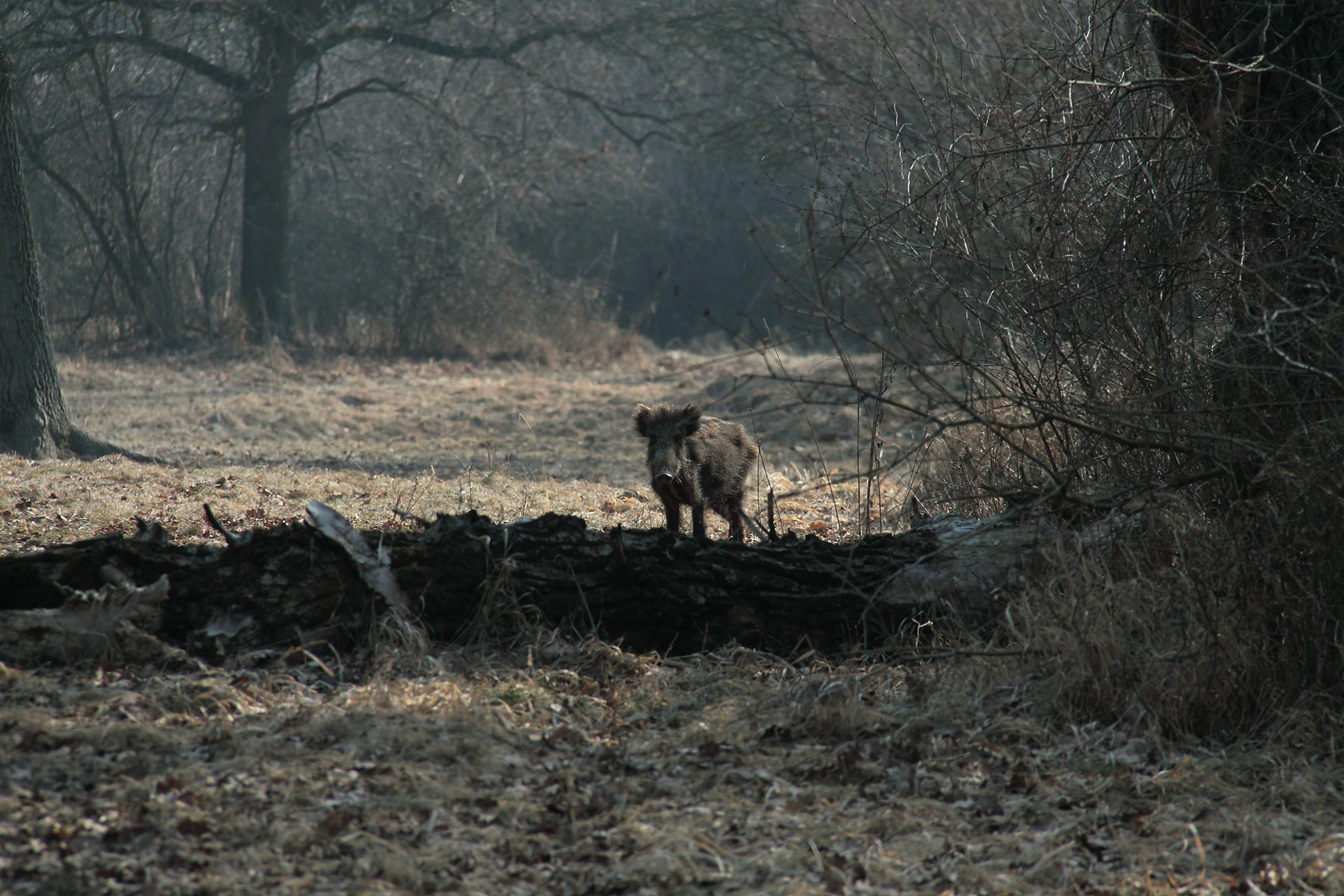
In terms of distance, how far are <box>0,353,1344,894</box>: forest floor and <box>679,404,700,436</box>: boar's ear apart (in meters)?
2.41

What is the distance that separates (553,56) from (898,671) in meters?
23.5

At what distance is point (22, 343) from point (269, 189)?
48.8ft

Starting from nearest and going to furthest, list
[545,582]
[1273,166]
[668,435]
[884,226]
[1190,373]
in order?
Result: [1273,166]
[545,582]
[1190,373]
[884,226]
[668,435]

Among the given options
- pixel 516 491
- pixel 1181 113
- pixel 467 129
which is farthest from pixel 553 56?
pixel 1181 113

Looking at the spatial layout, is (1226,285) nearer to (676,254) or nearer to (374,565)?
(374,565)

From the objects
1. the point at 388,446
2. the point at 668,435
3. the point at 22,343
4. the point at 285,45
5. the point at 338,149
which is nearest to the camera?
the point at 668,435

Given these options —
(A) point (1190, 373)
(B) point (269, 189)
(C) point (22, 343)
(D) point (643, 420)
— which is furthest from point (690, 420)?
(B) point (269, 189)

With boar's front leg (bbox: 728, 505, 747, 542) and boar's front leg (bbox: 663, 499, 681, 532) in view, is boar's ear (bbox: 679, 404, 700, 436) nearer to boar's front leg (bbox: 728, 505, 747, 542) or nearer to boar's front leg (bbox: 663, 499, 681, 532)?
boar's front leg (bbox: 663, 499, 681, 532)

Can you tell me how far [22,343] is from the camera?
10.5 m

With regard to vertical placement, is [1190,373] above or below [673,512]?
above

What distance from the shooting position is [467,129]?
77.7 ft

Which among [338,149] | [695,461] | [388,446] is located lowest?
[695,461]

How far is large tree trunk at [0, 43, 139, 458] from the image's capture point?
A: 10375 millimetres

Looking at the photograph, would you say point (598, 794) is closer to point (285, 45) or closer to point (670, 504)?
point (670, 504)
